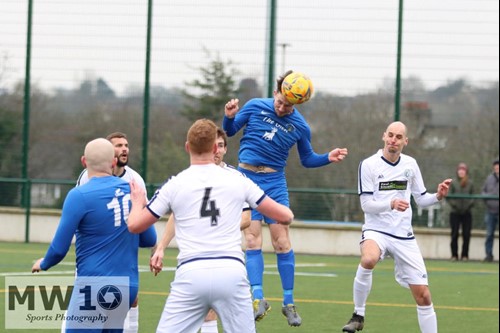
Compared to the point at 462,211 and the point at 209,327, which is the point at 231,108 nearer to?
the point at 209,327

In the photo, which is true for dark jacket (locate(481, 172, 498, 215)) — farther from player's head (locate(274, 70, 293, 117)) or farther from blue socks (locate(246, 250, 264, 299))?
blue socks (locate(246, 250, 264, 299))

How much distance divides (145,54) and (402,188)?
1382cm

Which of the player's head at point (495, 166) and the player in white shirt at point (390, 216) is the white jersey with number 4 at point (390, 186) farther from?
the player's head at point (495, 166)

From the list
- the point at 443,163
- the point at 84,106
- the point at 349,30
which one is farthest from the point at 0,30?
the point at 443,163

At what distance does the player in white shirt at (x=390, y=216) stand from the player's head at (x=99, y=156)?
4.09 m

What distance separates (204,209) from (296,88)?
4.19 meters

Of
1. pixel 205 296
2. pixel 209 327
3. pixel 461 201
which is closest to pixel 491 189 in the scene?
pixel 461 201

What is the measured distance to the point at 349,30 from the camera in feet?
78.9

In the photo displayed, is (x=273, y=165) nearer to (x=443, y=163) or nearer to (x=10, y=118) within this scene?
(x=443, y=163)

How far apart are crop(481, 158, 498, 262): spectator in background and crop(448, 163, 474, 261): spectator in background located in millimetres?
358

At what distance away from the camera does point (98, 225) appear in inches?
308

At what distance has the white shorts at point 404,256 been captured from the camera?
11.2 m

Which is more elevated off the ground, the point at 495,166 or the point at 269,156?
the point at 495,166

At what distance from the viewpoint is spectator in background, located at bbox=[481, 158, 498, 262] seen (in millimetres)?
22953
